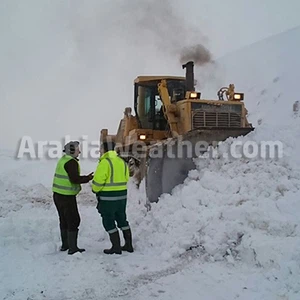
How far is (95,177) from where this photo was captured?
15.9 feet

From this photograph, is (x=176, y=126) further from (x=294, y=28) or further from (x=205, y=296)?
(x=294, y=28)

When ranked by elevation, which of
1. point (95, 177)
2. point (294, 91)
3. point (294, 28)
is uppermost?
point (294, 28)

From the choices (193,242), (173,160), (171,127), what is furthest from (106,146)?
(193,242)

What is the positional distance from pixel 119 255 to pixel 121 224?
1.40ft

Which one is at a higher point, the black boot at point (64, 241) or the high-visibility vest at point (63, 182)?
the high-visibility vest at point (63, 182)

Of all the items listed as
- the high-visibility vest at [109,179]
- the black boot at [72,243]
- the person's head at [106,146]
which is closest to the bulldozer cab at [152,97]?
the person's head at [106,146]

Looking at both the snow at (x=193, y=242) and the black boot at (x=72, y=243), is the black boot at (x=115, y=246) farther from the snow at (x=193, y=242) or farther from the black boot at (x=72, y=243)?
the black boot at (x=72, y=243)

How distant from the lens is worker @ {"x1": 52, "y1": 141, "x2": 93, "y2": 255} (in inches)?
189

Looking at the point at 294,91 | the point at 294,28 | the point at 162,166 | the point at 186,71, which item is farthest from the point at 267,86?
the point at 162,166

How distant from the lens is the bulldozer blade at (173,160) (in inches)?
253

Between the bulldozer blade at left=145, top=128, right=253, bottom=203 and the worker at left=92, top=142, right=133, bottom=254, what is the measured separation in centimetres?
147

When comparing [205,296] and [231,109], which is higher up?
[231,109]

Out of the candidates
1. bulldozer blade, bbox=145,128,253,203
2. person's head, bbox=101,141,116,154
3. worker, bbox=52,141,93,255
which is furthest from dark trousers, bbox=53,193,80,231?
person's head, bbox=101,141,116,154

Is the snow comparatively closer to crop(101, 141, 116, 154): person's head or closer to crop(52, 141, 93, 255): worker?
crop(52, 141, 93, 255): worker
